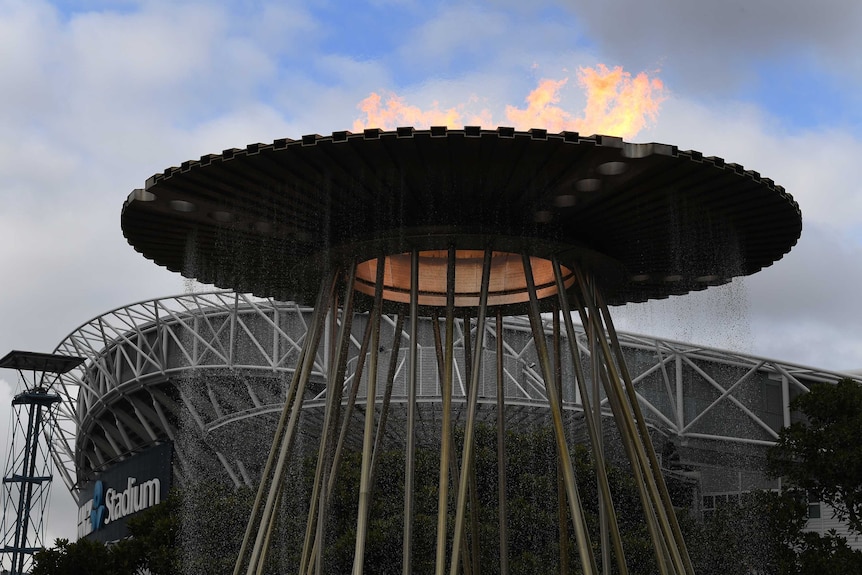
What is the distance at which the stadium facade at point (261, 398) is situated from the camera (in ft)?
159

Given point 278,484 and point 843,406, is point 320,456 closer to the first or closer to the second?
point 278,484

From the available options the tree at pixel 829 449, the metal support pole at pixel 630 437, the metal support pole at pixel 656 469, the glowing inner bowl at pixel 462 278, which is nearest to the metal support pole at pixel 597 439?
the metal support pole at pixel 630 437

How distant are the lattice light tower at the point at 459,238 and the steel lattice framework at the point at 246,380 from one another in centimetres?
1783

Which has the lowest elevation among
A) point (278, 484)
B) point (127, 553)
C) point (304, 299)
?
point (127, 553)

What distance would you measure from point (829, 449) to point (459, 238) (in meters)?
16.6

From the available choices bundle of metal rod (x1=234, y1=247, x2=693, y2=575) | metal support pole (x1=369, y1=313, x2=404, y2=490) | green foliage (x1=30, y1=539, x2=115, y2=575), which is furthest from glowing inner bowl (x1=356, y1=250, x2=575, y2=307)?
green foliage (x1=30, y1=539, x2=115, y2=575)

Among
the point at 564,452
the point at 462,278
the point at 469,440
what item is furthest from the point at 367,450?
the point at 462,278

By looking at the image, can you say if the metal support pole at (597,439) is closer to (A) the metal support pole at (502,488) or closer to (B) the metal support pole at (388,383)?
(A) the metal support pole at (502,488)

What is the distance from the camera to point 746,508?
32750 millimetres

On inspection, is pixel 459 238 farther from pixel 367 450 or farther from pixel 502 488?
pixel 502 488

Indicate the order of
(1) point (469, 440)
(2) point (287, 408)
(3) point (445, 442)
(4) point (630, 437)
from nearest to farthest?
(1) point (469, 440)
(3) point (445, 442)
(4) point (630, 437)
(2) point (287, 408)

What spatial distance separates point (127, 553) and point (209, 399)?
1211 inches

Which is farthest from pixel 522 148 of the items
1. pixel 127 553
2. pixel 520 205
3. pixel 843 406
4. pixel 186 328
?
pixel 186 328

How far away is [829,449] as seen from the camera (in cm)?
3083
